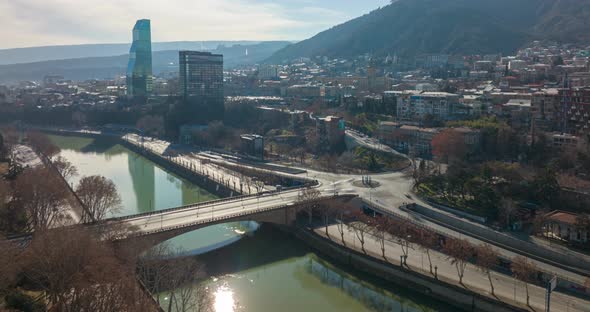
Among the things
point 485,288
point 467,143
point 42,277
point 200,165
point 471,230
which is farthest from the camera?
point 200,165

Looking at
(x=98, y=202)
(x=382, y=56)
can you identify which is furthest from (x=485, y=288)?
(x=382, y=56)

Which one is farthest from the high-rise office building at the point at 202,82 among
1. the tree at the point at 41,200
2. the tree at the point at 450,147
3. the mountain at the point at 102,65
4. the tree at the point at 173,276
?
the mountain at the point at 102,65

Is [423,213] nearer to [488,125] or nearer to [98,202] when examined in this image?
[488,125]

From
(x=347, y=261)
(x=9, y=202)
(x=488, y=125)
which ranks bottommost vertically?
(x=347, y=261)

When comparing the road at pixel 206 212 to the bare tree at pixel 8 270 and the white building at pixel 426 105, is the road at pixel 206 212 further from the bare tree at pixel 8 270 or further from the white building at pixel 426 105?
the white building at pixel 426 105

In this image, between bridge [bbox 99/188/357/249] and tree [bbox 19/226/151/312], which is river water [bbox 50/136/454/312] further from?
tree [bbox 19/226/151/312]

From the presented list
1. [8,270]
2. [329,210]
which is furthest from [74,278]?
[329,210]

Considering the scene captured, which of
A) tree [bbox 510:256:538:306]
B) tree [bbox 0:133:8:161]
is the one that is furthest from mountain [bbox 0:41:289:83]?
tree [bbox 510:256:538:306]
